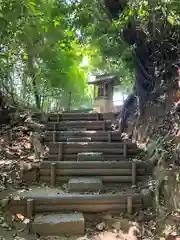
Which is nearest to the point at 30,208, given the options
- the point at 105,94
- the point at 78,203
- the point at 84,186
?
the point at 78,203

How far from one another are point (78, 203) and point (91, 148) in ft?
6.41

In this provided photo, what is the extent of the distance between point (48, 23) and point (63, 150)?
2.80 metres

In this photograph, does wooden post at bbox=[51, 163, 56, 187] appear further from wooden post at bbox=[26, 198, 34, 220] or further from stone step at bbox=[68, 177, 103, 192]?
wooden post at bbox=[26, 198, 34, 220]

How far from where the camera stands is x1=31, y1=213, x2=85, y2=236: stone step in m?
3.47

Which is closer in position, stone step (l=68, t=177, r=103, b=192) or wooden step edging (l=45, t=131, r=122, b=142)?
stone step (l=68, t=177, r=103, b=192)

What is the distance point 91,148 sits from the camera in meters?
5.82

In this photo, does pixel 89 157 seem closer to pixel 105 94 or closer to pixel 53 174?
pixel 53 174

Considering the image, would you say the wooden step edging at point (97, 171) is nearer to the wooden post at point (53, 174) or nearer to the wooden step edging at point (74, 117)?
the wooden post at point (53, 174)

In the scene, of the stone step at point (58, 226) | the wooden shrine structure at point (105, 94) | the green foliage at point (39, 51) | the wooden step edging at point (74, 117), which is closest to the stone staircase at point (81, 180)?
the stone step at point (58, 226)

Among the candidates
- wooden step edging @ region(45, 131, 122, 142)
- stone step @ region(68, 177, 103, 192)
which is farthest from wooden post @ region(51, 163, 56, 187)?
wooden step edging @ region(45, 131, 122, 142)

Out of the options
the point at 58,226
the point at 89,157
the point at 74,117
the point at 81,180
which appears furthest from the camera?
the point at 74,117

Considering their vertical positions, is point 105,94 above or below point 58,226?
above

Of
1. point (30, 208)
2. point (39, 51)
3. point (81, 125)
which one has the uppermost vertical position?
point (39, 51)

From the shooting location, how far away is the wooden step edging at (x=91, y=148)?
18.5ft
